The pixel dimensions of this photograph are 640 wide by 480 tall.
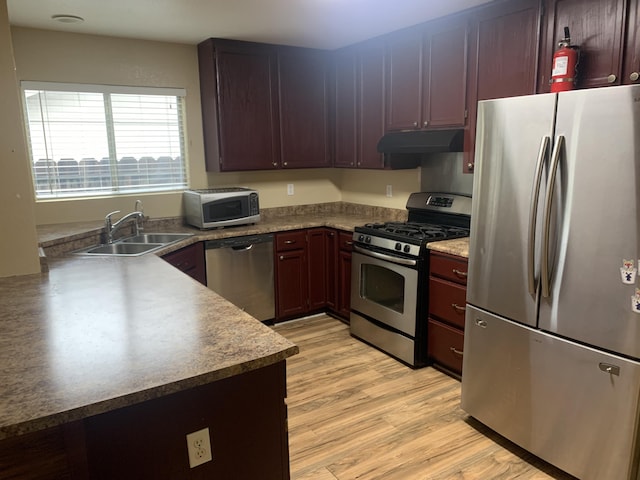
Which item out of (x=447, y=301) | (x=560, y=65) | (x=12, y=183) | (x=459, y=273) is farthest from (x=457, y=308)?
(x=12, y=183)

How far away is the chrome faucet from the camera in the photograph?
10.9ft

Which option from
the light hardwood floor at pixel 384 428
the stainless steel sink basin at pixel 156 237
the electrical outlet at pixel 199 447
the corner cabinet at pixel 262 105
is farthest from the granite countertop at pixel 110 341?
the corner cabinet at pixel 262 105

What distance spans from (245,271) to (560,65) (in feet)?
8.45

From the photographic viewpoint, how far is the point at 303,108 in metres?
4.18

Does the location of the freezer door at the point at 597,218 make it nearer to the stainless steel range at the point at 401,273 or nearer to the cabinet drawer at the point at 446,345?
the cabinet drawer at the point at 446,345

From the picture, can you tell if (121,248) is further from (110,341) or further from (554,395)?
(554,395)

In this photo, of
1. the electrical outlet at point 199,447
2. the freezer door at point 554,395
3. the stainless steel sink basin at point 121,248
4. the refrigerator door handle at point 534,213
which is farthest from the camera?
the stainless steel sink basin at point 121,248

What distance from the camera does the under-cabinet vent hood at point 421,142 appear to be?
3.12 m

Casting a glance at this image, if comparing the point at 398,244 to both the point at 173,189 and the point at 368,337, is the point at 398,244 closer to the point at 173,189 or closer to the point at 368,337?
the point at 368,337

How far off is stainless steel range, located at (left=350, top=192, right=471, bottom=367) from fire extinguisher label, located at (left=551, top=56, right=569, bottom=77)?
1.20 meters

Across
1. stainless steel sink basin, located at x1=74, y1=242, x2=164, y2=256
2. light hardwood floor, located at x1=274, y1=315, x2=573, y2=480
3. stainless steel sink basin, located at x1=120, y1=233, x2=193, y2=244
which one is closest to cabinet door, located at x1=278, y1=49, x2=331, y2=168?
stainless steel sink basin, located at x1=120, y1=233, x2=193, y2=244

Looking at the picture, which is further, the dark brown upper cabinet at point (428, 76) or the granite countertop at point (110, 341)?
the dark brown upper cabinet at point (428, 76)

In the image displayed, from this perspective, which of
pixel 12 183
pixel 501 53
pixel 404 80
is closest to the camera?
pixel 12 183

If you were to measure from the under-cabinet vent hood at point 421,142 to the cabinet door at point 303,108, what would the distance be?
29.9 inches
